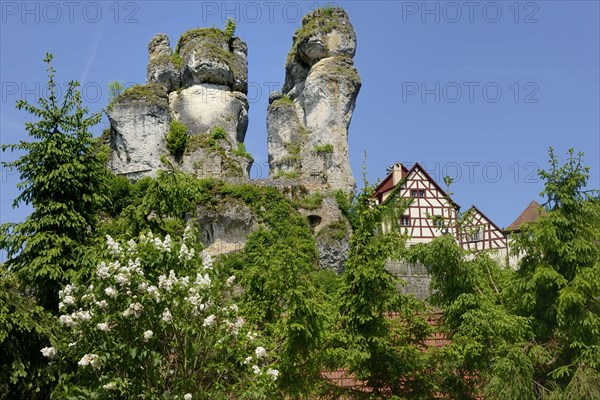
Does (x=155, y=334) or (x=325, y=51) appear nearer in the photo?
(x=155, y=334)

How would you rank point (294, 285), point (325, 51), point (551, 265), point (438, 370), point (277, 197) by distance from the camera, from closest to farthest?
point (294, 285) < point (438, 370) < point (551, 265) < point (277, 197) < point (325, 51)

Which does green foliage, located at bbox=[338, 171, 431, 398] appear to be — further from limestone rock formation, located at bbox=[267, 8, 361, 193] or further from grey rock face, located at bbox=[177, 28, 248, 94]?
grey rock face, located at bbox=[177, 28, 248, 94]

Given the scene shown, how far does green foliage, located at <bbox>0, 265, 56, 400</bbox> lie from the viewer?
1493cm

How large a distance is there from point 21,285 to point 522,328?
932 centimetres

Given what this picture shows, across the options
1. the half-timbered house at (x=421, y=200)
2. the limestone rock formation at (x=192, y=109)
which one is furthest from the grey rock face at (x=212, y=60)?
the half-timbered house at (x=421, y=200)

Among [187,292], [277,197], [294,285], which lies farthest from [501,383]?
[277,197]

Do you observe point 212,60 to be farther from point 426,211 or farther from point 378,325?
point 378,325

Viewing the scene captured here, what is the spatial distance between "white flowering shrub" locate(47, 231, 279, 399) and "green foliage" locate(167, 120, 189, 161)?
34.3 meters

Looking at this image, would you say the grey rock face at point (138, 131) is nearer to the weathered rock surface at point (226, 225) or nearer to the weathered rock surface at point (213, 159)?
the weathered rock surface at point (213, 159)

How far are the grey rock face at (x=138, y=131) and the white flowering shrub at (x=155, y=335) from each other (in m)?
33.6

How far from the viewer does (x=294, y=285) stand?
49.4 feet

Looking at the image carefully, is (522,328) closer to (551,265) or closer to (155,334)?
(551,265)

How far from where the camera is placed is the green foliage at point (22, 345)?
14930mm

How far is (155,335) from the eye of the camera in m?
12.5
